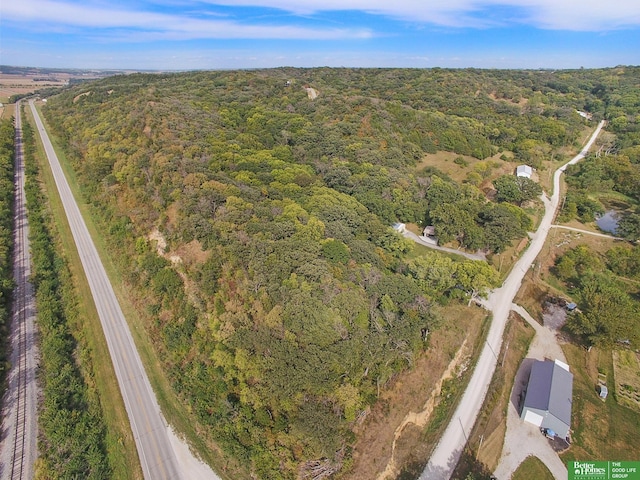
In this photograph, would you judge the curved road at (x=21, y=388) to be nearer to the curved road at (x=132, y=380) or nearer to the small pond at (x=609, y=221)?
the curved road at (x=132, y=380)

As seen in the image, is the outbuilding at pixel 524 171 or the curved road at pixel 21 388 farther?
the outbuilding at pixel 524 171

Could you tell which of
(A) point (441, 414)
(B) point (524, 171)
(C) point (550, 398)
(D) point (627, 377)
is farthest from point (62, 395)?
(B) point (524, 171)

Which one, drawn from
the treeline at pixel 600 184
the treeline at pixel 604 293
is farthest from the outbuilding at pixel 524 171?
the treeline at pixel 604 293

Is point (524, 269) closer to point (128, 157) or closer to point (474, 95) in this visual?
point (128, 157)

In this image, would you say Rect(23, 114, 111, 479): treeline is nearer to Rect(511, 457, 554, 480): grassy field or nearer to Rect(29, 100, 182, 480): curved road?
Rect(29, 100, 182, 480): curved road
